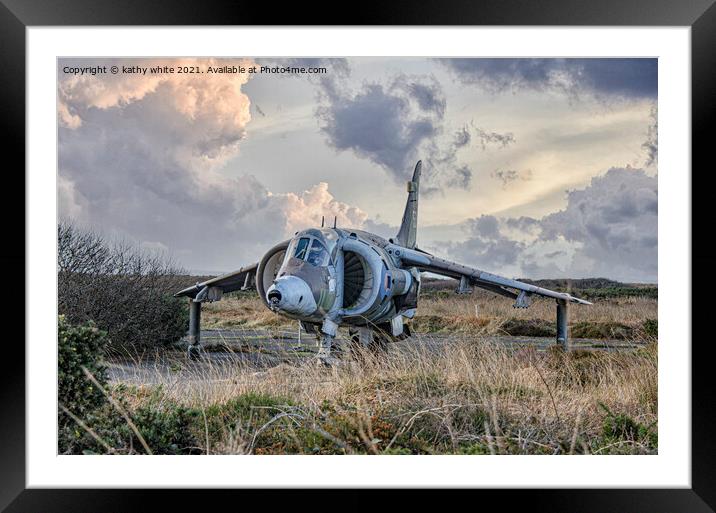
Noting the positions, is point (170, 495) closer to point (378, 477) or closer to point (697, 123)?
point (378, 477)

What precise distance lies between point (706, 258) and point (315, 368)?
477 cm

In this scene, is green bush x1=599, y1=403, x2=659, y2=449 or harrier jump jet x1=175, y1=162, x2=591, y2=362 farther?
harrier jump jet x1=175, y1=162, x2=591, y2=362

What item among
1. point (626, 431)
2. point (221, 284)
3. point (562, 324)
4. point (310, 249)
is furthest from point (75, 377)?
point (562, 324)

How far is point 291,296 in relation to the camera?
8.90 m

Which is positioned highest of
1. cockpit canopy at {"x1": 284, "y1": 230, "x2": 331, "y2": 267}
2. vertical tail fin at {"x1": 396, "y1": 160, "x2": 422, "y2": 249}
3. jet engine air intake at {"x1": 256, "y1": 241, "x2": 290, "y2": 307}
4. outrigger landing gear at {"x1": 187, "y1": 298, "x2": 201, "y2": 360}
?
vertical tail fin at {"x1": 396, "y1": 160, "x2": 422, "y2": 249}

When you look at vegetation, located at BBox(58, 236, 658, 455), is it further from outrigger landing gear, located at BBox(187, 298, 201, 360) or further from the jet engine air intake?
outrigger landing gear, located at BBox(187, 298, 201, 360)

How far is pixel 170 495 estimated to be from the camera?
4.83 meters

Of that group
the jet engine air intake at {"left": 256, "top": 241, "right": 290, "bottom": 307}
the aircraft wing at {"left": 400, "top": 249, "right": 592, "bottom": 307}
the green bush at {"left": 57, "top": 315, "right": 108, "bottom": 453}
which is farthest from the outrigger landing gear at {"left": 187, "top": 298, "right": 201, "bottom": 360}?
the green bush at {"left": 57, "top": 315, "right": 108, "bottom": 453}

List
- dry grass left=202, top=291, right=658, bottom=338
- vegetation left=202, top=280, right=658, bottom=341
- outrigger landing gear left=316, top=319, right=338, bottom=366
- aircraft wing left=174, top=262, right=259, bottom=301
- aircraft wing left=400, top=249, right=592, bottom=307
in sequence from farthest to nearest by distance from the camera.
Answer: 1. dry grass left=202, top=291, right=658, bottom=338
2. vegetation left=202, top=280, right=658, bottom=341
3. aircraft wing left=174, top=262, right=259, bottom=301
4. aircraft wing left=400, top=249, right=592, bottom=307
5. outrigger landing gear left=316, top=319, right=338, bottom=366

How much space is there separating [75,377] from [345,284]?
564cm

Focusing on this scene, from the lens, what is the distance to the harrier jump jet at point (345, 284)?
955 centimetres

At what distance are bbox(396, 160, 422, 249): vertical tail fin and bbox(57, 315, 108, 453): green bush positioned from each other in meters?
9.90

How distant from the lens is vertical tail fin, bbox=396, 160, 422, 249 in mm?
15445
